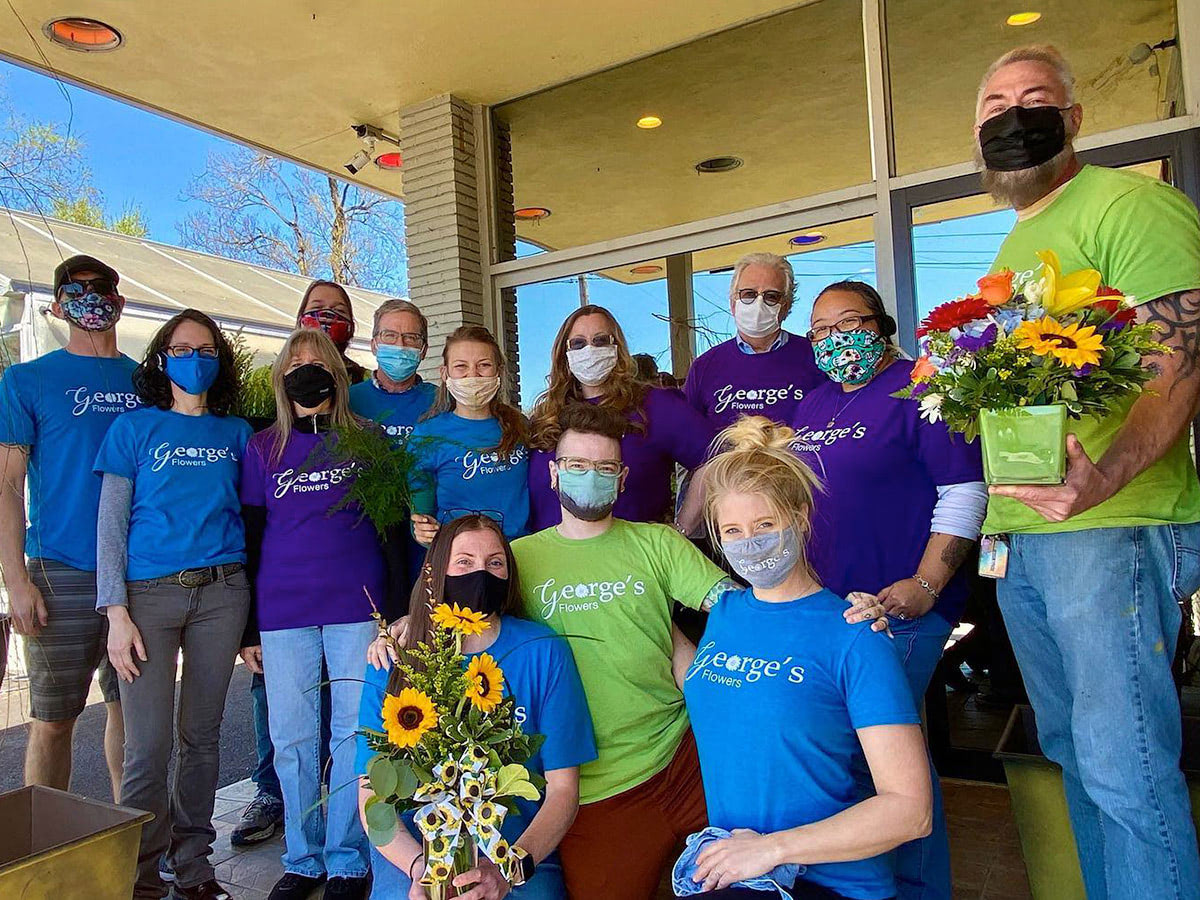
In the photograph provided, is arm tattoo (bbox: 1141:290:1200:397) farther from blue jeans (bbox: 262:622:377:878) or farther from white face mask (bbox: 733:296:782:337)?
blue jeans (bbox: 262:622:377:878)

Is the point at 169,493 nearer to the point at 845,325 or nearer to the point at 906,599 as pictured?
the point at 845,325

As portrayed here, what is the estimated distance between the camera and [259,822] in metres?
3.87

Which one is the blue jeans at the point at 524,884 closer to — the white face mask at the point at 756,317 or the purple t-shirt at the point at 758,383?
the purple t-shirt at the point at 758,383

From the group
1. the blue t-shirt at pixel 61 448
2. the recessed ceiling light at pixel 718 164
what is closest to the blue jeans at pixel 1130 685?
the blue t-shirt at pixel 61 448

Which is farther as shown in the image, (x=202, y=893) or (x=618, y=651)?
(x=202, y=893)

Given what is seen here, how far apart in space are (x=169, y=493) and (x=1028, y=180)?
277 centimetres

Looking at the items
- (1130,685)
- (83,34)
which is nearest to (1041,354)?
(1130,685)

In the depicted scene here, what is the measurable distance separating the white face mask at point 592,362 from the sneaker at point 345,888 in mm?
1836

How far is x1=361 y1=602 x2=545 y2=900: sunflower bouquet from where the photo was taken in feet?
5.28

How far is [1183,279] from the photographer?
67.7 inches

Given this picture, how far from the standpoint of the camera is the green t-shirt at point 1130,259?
1740 mm

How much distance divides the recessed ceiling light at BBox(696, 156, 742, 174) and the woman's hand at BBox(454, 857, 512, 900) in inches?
179

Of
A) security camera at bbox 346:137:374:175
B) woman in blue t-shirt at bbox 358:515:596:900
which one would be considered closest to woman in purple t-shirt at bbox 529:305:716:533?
woman in blue t-shirt at bbox 358:515:596:900

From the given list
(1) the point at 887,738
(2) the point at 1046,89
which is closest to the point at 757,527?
(1) the point at 887,738
